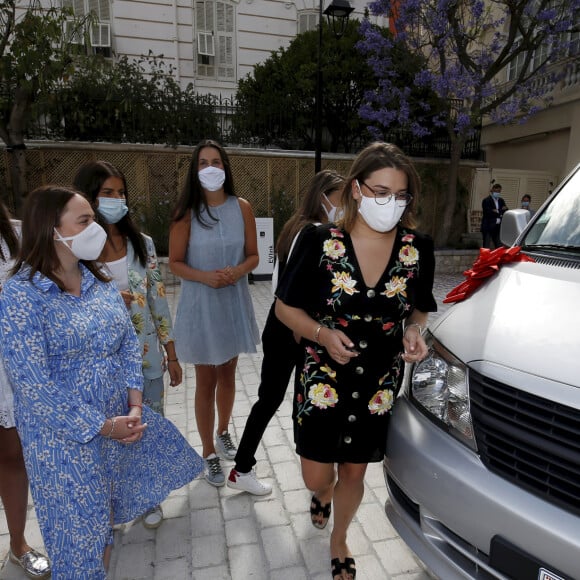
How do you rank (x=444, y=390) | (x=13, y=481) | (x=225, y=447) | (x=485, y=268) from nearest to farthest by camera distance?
(x=444, y=390) < (x=13, y=481) < (x=485, y=268) < (x=225, y=447)

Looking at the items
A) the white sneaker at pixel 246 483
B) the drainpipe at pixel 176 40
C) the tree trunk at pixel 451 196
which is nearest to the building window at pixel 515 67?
the tree trunk at pixel 451 196

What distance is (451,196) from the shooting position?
1148 cm

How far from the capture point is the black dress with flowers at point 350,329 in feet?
6.18

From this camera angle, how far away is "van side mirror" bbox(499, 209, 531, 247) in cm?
279

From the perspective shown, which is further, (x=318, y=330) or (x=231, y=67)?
(x=231, y=67)

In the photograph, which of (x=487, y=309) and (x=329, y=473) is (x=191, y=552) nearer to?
(x=329, y=473)

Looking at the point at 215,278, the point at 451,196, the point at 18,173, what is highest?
the point at 18,173

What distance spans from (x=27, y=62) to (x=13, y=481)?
7760 mm

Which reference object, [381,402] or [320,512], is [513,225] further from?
[320,512]

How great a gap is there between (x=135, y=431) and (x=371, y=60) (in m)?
10.9

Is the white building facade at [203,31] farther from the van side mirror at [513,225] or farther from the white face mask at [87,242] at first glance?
the white face mask at [87,242]

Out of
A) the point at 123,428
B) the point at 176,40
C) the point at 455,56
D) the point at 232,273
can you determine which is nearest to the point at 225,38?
the point at 176,40

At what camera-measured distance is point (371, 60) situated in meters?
10.6

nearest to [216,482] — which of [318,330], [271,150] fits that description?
[318,330]
